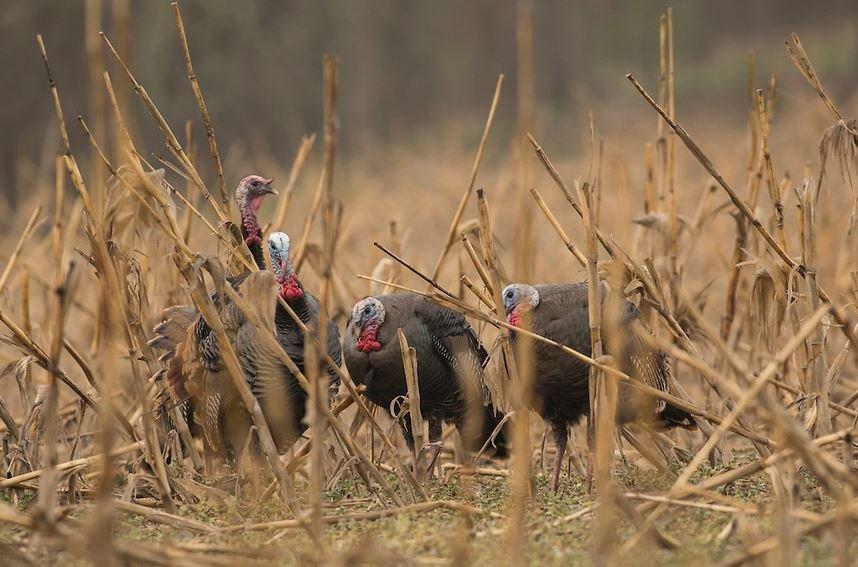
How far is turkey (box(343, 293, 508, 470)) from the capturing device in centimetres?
391

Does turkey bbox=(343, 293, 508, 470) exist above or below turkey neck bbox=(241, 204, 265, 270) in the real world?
below

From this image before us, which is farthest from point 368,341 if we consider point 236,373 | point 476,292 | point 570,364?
point 236,373

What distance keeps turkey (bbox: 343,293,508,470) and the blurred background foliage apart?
5600 mm

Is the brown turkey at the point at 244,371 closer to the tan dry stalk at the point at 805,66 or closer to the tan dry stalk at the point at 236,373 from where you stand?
the tan dry stalk at the point at 236,373

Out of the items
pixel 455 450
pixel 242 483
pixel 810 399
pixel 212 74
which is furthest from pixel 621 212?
pixel 212 74

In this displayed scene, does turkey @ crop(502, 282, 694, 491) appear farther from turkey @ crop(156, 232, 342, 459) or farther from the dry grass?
turkey @ crop(156, 232, 342, 459)

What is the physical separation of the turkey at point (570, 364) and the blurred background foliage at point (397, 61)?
599cm

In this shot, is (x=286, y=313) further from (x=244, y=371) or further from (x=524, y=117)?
(x=524, y=117)

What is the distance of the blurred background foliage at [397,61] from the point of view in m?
11.5

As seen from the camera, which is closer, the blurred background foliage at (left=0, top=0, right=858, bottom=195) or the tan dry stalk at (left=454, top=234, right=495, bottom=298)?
the tan dry stalk at (left=454, top=234, right=495, bottom=298)

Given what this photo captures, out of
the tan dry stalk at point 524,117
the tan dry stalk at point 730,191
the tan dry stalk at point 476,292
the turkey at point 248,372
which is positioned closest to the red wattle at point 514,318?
the tan dry stalk at point 476,292

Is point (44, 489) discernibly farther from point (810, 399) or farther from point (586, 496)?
point (810, 399)

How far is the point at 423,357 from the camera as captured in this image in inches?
156

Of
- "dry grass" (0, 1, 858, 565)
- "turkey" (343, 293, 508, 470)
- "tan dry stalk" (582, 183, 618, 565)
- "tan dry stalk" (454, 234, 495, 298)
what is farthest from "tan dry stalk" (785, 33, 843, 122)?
"turkey" (343, 293, 508, 470)
